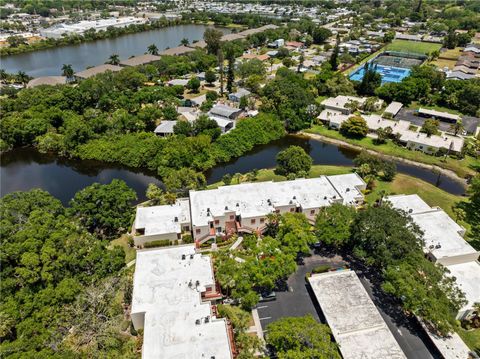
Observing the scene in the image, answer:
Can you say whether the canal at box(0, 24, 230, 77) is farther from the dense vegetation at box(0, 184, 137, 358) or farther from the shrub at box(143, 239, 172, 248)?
the shrub at box(143, 239, 172, 248)

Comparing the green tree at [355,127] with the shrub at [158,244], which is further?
the green tree at [355,127]

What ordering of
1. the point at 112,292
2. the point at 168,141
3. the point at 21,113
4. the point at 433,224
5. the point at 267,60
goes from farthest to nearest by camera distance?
the point at 267,60 → the point at 21,113 → the point at 168,141 → the point at 433,224 → the point at 112,292

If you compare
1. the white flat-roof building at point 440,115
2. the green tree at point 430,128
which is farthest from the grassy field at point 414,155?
the white flat-roof building at point 440,115

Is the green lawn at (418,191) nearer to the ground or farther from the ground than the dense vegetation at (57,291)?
nearer to the ground

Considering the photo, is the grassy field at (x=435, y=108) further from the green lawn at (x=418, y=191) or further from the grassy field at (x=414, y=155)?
the green lawn at (x=418, y=191)

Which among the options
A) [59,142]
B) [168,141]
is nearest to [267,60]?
[168,141]

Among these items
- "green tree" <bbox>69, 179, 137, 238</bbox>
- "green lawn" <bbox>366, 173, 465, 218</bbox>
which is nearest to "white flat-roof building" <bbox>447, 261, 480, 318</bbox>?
"green lawn" <bbox>366, 173, 465, 218</bbox>

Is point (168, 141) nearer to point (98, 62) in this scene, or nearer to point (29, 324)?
point (29, 324)
